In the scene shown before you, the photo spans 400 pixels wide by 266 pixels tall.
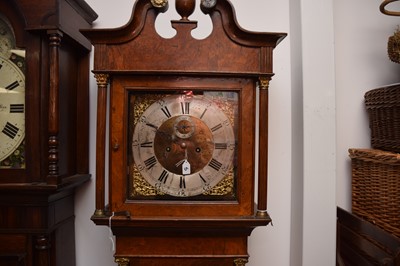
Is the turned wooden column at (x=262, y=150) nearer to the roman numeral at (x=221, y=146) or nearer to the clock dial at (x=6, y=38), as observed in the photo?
the roman numeral at (x=221, y=146)

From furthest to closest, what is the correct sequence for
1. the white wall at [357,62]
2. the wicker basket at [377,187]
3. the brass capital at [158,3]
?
the white wall at [357,62], the wicker basket at [377,187], the brass capital at [158,3]

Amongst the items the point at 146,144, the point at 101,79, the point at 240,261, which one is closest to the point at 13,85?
the point at 101,79

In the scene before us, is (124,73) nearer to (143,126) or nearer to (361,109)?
(143,126)

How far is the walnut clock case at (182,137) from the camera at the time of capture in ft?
3.70

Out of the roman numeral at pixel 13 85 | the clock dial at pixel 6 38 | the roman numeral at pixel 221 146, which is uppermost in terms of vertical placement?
the clock dial at pixel 6 38

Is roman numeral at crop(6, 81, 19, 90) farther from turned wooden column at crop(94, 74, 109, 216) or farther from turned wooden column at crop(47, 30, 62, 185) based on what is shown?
turned wooden column at crop(94, 74, 109, 216)

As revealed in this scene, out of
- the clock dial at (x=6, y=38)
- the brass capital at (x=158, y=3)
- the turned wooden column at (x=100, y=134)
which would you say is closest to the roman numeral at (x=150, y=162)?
the turned wooden column at (x=100, y=134)

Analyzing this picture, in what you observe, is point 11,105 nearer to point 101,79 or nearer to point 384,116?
point 101,79

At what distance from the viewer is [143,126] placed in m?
1.16

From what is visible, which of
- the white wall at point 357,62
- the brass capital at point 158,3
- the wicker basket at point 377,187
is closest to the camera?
the brass capital at point 158,3

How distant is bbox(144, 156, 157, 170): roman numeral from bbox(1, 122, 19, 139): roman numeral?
0.52 metres

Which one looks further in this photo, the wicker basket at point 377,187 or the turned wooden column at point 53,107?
the wicker basket at point 377,187

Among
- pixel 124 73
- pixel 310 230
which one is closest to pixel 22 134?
pixel 124 73

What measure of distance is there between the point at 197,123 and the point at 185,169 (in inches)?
7.2
